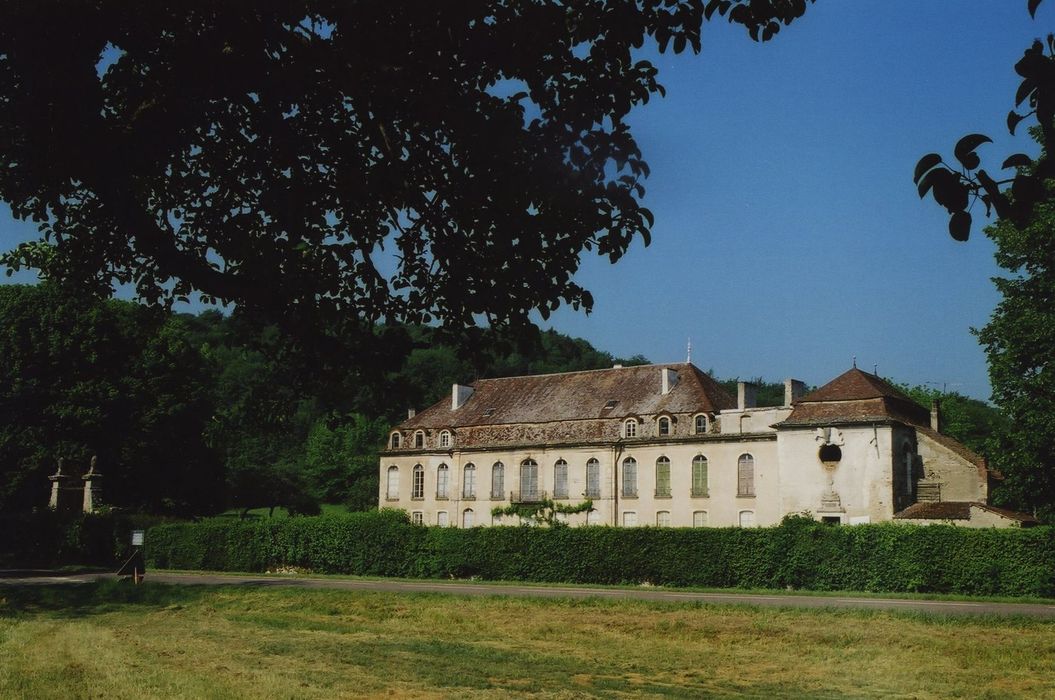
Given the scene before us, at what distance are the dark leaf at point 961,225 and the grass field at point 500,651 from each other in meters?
8.22

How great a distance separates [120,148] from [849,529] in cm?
2731

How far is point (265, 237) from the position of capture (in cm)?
746

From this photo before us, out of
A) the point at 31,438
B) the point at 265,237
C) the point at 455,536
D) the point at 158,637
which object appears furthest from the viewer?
the point at 31,438

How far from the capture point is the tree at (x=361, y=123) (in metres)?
7.44

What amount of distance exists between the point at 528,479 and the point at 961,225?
2003 inches

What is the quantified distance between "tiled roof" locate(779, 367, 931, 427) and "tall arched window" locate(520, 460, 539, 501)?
587 inches

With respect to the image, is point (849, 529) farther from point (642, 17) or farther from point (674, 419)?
point (642, 17)

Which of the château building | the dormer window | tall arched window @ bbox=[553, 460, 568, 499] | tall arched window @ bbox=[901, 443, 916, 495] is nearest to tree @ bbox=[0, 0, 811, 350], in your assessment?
the château building

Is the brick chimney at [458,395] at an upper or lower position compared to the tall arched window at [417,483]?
upper

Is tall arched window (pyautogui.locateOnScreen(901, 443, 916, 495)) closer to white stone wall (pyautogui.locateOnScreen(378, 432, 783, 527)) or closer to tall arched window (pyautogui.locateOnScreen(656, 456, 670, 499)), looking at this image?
white stone wall (pyautogui.locateOnScreen(378, 432, 783, 527))

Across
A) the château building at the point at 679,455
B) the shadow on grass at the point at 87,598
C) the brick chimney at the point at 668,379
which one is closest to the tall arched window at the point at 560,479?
the château building at the point at 679,455

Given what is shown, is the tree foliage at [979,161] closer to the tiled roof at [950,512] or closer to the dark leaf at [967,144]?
the dark leaf at [967,144]

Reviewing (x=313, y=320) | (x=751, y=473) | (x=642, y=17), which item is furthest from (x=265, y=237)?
(x=751, y=473)

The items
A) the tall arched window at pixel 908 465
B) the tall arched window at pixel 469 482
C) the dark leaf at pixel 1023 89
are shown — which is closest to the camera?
the dark leaf at pixel 1023 89
